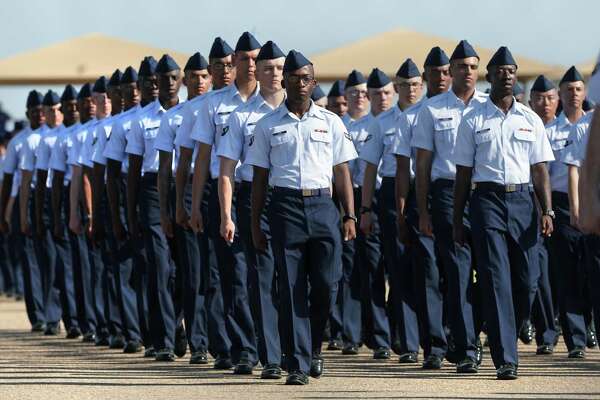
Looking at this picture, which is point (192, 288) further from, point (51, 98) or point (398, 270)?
point (51, 98)

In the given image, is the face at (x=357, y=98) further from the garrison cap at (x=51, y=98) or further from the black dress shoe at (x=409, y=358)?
the garrison cap at (x=51, y=98)

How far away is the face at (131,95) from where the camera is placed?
15898 mm

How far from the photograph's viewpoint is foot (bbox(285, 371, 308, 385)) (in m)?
11.7

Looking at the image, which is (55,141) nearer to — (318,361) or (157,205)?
(157,205)

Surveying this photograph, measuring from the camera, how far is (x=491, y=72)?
12.2 meters

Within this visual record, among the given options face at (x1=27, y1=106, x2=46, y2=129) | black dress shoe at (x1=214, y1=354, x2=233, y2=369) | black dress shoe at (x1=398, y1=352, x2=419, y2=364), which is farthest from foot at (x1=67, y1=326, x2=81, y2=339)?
black dress shoe at (x1=398, y1=352, x2=419, y2=364)

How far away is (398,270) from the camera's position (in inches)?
552

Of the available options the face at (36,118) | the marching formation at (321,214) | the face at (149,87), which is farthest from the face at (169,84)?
the face at (36,118)

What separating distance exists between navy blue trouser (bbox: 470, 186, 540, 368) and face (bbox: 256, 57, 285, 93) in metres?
1.53

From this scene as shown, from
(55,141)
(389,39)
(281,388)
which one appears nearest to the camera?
(281,388)

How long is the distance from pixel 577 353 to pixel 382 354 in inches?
58.3

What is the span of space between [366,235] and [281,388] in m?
3.81

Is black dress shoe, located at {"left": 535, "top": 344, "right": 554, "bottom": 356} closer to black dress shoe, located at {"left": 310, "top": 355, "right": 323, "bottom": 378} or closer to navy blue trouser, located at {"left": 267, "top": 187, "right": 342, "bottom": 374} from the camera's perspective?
black dress shoe, located at {"left": 310, "top": 355, "right": 323, "bottom": 378}

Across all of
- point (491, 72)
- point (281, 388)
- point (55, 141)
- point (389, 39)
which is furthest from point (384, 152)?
point (389, 39)
